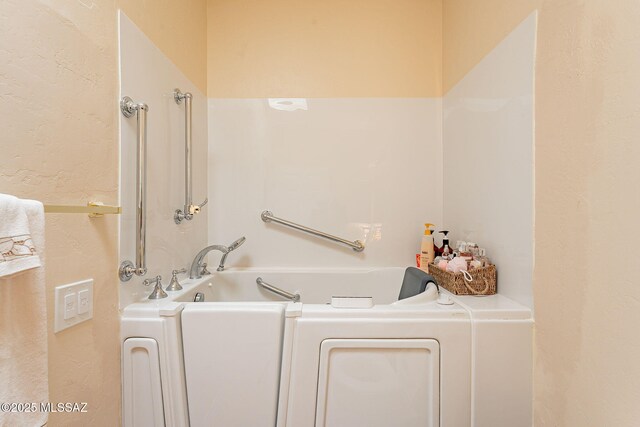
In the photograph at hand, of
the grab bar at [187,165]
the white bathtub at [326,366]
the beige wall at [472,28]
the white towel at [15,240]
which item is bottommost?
the white bathtub at [326,366]

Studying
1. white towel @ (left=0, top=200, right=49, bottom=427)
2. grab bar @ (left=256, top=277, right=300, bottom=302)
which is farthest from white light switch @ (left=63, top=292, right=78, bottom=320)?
grab bar @ (left=256, top=277, right=300, bottom=302)

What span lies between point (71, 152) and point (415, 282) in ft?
4.41

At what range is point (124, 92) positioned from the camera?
49.2 inches

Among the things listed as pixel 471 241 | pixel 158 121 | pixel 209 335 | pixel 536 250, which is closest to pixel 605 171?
pixel 536 250

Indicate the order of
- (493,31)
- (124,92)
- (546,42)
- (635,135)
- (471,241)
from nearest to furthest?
(635,135)
(546,42)
(124,92)
(493,31)
(471,241)

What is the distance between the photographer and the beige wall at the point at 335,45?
2.16 metres

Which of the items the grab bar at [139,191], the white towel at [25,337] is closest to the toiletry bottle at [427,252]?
the grab bar at [139,191]

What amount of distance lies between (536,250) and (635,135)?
0.49 meters

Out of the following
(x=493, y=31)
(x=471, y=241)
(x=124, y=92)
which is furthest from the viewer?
(x=471, y=241)

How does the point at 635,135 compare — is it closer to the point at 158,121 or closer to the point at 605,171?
the point at 605,171

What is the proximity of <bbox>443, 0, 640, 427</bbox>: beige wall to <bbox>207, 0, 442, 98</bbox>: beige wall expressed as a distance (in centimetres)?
94

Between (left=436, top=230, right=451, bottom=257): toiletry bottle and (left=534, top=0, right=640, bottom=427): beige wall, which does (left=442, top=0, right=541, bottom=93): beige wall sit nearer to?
(left=534, top=0, right=640, bottom=427): beige wall

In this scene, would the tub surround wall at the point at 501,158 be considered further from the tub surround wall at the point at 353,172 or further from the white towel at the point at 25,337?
the white towel at the point at 25,337

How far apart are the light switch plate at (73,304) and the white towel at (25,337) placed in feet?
0.67
